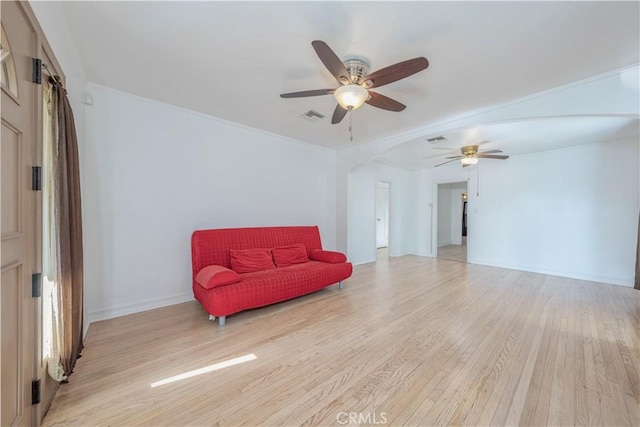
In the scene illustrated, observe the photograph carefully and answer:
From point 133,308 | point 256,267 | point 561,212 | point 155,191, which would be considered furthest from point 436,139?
point 133,308

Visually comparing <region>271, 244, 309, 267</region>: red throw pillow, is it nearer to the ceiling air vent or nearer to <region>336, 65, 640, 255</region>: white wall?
the ceiling air vent

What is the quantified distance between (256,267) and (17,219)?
232 cm

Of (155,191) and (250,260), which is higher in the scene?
(155,191)

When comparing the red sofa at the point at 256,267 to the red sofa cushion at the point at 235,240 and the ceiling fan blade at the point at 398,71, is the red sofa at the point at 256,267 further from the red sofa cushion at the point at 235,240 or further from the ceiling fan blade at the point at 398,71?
the ceiling fan blade at the point at 398,71

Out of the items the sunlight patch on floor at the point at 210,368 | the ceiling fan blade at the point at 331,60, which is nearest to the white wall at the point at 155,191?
the sunlight patch on floor at the point at 210,368

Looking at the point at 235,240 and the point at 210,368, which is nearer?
the point at 210,368

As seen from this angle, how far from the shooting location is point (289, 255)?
12.2ft

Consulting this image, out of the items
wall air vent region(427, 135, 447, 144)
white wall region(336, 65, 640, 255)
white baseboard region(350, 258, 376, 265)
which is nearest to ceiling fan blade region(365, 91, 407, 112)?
white wall region(336, 65, 640, 255)

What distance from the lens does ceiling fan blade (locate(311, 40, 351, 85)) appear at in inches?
62.9

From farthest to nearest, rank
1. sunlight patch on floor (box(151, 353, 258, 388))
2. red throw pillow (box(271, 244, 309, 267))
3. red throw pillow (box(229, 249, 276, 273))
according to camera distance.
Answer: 1. red throw pillow (box(271, 244, 309, 267))
2. red throw pillow (box(229, 249, 276, 273))
3. sunlight patch on floor (box(151, 353, 258, 388))

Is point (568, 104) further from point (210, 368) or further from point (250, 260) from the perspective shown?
point (210, 368)

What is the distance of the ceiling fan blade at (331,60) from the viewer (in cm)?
160

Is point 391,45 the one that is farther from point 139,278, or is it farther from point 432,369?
point 139,278

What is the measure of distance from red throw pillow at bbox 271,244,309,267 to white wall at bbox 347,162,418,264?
→ 1.58 m
